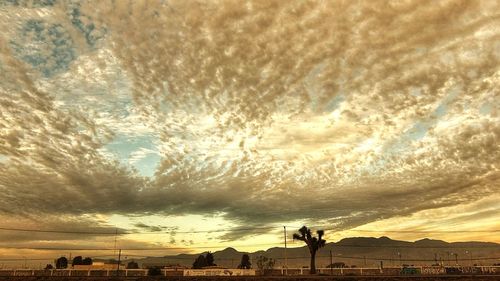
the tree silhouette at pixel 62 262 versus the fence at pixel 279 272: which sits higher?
the fence at pixel 279 272

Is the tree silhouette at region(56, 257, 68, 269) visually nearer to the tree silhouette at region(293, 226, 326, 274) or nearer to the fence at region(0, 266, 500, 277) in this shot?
the fence at region(0, 266, 500, 277)

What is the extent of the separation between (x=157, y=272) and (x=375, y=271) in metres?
42.0

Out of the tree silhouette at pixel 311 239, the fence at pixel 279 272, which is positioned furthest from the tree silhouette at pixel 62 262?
the tree silhouette at pixel 311 239

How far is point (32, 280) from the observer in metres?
36.2

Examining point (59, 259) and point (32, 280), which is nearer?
point (32, 280)

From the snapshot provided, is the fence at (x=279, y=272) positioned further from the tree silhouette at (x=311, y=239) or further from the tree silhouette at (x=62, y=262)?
the tree silhouette at (x=62, y=262)

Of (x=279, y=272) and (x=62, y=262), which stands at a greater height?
(x=279, y=272)

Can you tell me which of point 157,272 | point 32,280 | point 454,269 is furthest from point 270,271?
point 32,280

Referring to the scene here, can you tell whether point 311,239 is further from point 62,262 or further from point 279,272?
point 62,262

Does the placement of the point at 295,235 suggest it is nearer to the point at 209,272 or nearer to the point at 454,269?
the point at 209,272

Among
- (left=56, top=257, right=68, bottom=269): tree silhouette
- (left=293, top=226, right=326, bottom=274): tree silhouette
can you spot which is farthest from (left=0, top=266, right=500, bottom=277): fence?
(left=56, top=257, right=68, bottom=269): tree silhouette

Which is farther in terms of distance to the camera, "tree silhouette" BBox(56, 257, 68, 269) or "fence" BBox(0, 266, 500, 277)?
"tree silhouette" BBox(56, 257, 68, 269)

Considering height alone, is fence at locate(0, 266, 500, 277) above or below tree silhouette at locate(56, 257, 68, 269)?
above

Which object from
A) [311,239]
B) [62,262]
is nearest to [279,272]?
[311,239]
